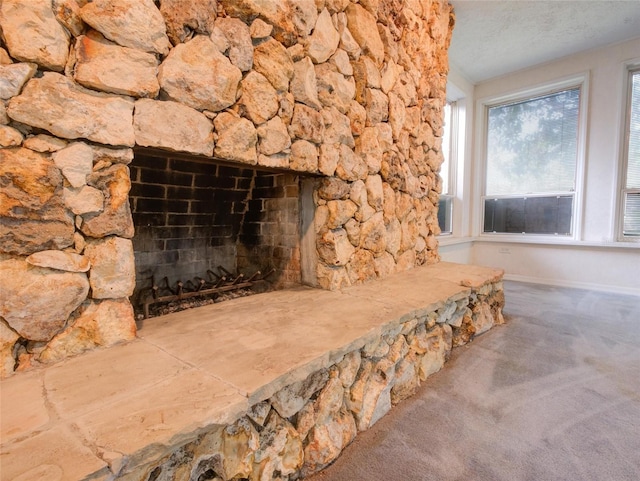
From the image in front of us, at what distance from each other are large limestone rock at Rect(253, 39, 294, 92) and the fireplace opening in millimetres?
517

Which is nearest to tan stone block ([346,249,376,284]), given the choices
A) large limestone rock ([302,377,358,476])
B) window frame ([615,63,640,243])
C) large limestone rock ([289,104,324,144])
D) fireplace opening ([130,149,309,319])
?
fireplace opening ([130,149,309,319])

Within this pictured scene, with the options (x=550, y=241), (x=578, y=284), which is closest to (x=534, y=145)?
(x=550, y=241)

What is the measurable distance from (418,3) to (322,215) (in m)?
2.04

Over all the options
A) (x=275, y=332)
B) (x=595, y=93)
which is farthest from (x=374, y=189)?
(x=595, y=93)

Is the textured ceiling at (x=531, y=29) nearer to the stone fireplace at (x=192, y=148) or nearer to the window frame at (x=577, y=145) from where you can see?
the window frame at (x=577, y=145)

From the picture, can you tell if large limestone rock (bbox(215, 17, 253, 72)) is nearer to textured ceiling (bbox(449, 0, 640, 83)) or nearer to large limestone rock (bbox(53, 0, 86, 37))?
large limestone rock (bbox(53, 0, 86, 37))

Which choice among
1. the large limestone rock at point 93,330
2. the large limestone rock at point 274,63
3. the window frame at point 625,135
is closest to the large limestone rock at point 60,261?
the large limestone rock at point 93,330

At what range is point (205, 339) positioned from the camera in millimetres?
1282

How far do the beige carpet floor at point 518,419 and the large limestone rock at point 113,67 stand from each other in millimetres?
1572

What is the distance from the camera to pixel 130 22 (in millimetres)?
1080

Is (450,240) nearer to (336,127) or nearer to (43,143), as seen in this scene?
(336,127)

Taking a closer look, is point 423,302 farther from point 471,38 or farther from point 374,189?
point 471,38

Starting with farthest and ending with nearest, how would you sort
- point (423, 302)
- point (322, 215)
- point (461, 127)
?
1. point (461, 127)
2. point (322, 215)
3. point (423, 302)

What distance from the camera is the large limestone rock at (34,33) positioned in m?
0.90
